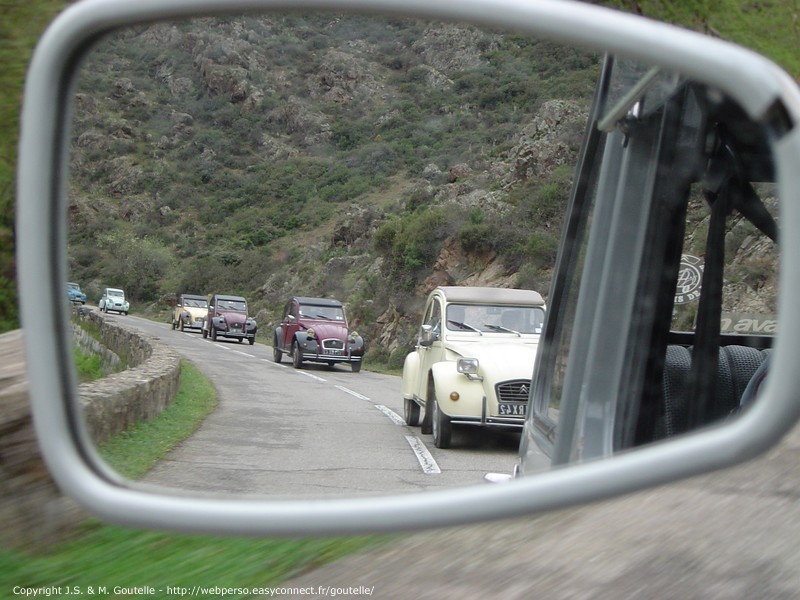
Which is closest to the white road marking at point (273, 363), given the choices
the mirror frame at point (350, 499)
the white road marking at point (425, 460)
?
the white road marking at point (425, 460)

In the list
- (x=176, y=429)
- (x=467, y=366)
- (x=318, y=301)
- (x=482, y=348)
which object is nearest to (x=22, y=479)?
(x=176, y=429)

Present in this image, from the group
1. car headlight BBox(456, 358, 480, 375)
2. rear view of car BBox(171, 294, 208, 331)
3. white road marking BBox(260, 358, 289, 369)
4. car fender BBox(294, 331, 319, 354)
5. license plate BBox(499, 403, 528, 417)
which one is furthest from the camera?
car headlight BBox(456, 358, 480, 375)

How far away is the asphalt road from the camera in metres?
1.80

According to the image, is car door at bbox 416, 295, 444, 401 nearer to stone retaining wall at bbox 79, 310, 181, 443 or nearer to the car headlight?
the car headlight

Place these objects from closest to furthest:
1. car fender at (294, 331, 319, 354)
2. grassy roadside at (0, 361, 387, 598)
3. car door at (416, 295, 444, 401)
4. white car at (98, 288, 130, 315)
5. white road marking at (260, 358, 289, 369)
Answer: white car at (98, 288, 130, 315)
car door at (416, 295, 444, 401)
white road marking at (260, 358, 289, 369)
car fender at (294, 331, 319, 354)
grassy roadside at (0, 361, 387, 598)

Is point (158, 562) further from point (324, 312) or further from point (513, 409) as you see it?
point (324, 312)

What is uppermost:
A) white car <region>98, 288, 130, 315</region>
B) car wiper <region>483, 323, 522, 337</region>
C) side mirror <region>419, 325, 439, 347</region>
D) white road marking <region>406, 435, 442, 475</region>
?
white car <region>98, 288, 130, 315</region>

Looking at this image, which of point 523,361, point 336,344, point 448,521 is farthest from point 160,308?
point 448,521

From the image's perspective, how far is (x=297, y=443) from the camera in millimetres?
2303

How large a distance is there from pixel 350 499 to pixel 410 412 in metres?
2.75

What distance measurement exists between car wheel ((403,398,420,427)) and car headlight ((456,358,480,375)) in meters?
0.25

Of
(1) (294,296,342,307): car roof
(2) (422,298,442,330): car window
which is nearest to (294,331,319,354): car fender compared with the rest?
(2) (422,298,442,330): car window

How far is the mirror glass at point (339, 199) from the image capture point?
174 cm

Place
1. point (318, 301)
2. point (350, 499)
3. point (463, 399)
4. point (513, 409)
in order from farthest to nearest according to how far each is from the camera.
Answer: point (463, 399), point (513, 409), point (318, 301), point (350, 499)
